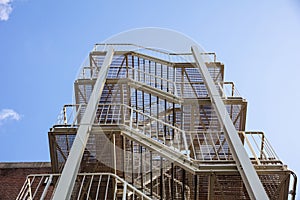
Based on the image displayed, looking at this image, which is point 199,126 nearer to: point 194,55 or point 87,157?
point 194,55

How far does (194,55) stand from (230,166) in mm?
4690

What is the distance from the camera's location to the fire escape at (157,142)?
5293mm

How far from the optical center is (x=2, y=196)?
10.7 meters

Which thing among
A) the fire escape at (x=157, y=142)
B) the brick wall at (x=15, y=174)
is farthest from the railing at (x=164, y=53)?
the brick wall at (x=15, y=174)

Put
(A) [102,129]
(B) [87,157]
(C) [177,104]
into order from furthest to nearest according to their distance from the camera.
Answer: (C) [177,104] < (B) [87,157] < (A) [102,129]

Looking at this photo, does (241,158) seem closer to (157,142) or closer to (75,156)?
(157,142)

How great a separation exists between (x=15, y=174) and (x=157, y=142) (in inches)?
325

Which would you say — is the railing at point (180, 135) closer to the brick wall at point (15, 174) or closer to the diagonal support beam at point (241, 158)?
the diagonal support beam at point (241, 158)

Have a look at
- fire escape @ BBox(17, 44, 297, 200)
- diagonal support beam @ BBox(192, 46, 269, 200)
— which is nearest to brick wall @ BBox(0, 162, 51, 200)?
fire escape @ BBox(17, 44, 297, 200)

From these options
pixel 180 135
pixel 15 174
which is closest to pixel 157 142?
pixel 180 135

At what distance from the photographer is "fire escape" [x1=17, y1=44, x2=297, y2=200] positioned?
529 cm

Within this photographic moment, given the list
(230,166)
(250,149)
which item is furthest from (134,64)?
(230,166)

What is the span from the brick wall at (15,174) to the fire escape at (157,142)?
Result: 5.11 ft

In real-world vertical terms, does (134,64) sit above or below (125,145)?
above
